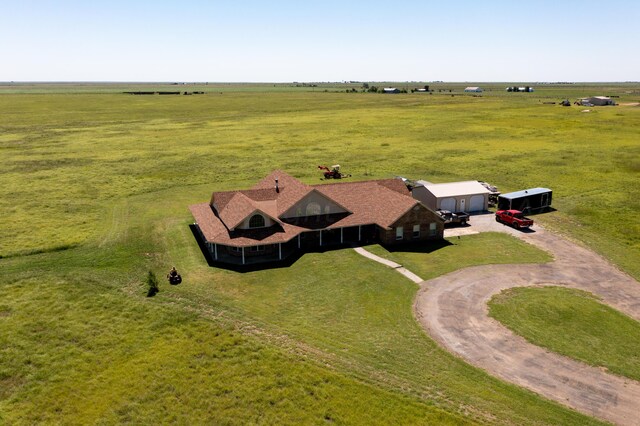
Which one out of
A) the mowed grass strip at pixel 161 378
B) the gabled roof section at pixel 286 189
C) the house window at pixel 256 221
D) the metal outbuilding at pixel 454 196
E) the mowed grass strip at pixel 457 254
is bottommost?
the mowed grass strip at pixel 161 378

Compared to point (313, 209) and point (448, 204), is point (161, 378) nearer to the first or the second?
point (313, 209)

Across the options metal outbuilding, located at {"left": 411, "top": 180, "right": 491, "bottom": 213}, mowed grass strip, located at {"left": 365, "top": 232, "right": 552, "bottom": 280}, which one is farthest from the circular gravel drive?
metal outbuilding, located at {"left": 411, "top": 180, "right": 491, "bottom": 213}

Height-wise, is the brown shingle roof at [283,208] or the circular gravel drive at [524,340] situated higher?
the brown shingle roof at [283,208]

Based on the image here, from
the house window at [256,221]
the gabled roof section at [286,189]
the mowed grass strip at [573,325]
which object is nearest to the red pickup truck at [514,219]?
the mowed grass strip at [573,325]

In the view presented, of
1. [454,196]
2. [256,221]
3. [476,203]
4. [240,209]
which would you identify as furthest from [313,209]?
[476,203]

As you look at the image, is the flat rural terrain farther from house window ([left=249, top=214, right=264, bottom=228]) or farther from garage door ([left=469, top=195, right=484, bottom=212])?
garage door ([left=469, top=195, right=484, bottom=212])

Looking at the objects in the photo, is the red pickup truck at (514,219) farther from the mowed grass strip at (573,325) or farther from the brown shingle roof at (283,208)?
the mowed grass strip at (573,325)

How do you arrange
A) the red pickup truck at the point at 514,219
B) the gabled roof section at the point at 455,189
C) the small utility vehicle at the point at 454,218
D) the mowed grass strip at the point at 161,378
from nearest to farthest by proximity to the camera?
the mowed grass strip at the point at 161,378, the red pickup truck at the point at 514,219, the small utility vehicle at the point at 454,218, the gabled roof section at the point at 455,189
